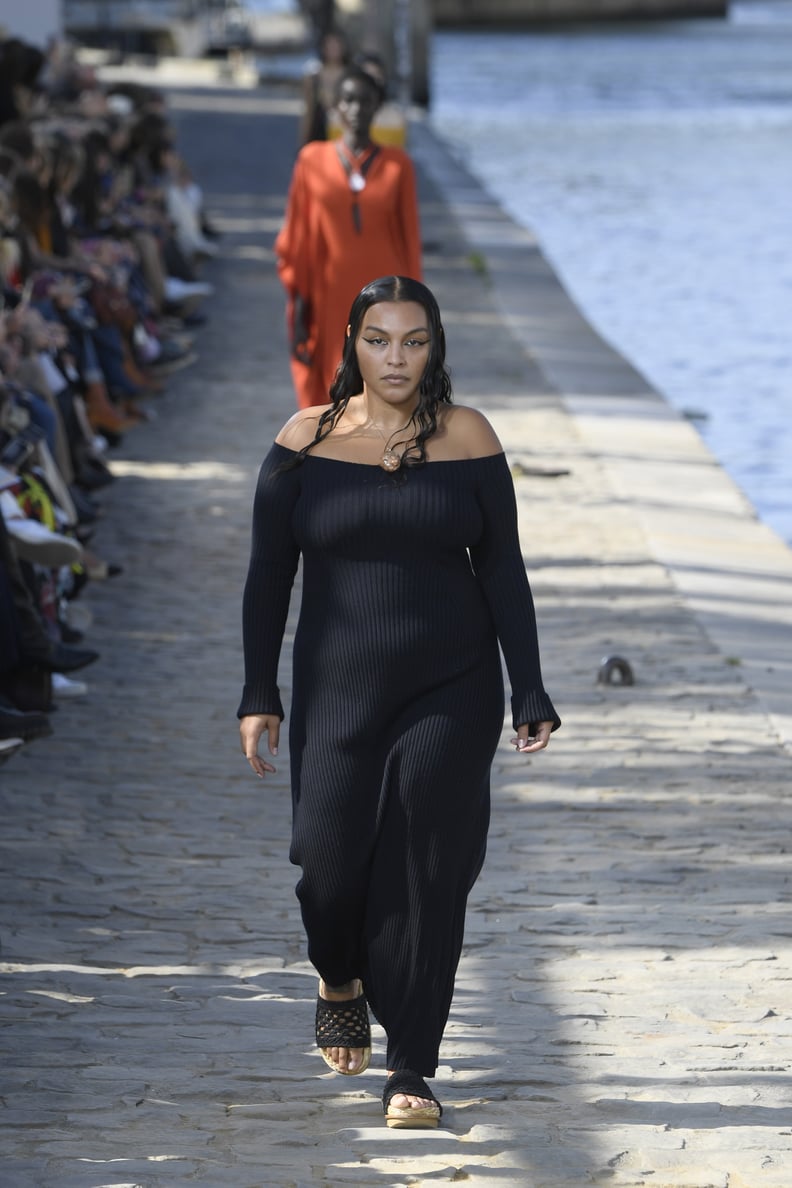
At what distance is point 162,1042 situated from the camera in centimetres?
480

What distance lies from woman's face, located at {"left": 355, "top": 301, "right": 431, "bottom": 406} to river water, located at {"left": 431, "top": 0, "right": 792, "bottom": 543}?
724cm

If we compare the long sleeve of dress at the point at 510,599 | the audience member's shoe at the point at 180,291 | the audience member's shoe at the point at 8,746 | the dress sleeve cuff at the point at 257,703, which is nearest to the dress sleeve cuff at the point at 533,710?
the long sleeve of dress at the point at 510,599

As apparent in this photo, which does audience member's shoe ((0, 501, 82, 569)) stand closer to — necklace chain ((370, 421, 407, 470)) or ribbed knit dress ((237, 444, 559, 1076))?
ribbed knit dress ((237, 444, 559, 1076))

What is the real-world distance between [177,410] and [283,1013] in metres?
7.74

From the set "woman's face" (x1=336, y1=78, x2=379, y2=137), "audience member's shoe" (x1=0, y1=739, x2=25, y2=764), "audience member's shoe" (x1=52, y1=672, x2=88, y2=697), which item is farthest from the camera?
"woman's face" (x1=336, y1=78, x2=379, y2=137)

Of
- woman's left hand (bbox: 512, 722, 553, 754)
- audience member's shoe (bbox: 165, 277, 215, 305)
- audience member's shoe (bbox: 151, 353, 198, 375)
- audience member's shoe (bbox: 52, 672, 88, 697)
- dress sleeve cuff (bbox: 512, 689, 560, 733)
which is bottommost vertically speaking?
audience member's shoe (bbox: 165, 277, 215, 305)

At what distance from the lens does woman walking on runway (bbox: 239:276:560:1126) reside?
4.19m

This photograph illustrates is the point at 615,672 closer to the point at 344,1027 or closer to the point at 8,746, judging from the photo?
the point at 8,746

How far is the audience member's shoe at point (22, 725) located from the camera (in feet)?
21.9

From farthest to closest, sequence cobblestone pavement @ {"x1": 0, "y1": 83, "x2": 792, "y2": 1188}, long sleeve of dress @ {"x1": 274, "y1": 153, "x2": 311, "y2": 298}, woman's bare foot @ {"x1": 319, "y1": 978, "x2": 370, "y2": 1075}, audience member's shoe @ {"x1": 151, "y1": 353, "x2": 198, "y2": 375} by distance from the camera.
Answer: audience member's shoe @ {"x1": 151, "y1": 353, "x2": 198, "y2": 375} → long sleeve of dress @ {"x1": 274, "y1": 153, "x2": 311, "y2": 298} → woman's bare foot @ {"x1": 319, "y1": 978, "x2": 370, "y2": 1075} → cobblestone pavement @ {"x1": 0, "y1": 83, "x2": 792, "y2": 1188}

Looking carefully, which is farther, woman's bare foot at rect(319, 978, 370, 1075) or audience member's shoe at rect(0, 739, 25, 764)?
audience member's shoe at rect(0, 739, 25, 764)

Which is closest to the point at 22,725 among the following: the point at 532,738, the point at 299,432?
the point at 299,432

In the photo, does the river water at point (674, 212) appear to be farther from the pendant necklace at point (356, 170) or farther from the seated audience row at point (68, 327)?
the pendant necklace at point (356, 170)

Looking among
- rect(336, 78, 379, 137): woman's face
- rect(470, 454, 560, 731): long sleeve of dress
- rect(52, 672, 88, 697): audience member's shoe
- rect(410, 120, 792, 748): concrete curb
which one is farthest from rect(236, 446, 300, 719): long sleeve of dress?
rect(336, 78, 379, 137): woman's face
